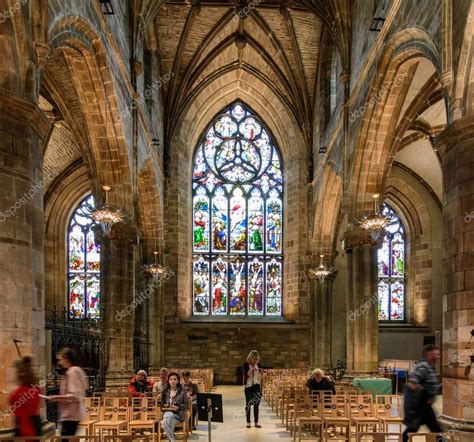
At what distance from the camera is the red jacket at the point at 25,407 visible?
664 centimetres

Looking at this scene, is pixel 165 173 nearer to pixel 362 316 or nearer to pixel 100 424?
pixel 362 316

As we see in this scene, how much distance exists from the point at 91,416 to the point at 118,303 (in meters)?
6.32

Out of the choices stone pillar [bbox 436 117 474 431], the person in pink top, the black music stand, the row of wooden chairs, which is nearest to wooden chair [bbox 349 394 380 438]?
stone pillar [bbox 436 117 474 431]

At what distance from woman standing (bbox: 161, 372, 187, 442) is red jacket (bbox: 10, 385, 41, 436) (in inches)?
143

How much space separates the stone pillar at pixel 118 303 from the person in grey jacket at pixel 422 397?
33.6 ft

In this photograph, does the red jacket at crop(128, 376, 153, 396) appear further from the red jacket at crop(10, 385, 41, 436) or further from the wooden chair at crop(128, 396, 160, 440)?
the red jacket at crop(10, 385, 41, 436)

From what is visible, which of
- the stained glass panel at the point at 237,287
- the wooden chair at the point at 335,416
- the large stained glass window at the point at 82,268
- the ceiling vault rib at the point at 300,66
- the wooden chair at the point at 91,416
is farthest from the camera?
the large stained glass window at the point at 82,268

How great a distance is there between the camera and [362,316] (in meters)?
17.4

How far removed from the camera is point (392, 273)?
29297 mm

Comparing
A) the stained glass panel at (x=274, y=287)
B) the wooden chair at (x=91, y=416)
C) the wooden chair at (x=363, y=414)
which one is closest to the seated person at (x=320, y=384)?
the wooden chair at (x=363, y=414)

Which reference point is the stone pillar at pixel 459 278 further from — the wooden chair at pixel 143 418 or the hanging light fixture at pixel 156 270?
the hanging light fixture at pixel 156 270

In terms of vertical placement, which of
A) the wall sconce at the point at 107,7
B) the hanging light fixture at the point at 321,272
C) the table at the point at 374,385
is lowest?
the table at the point at 374,385

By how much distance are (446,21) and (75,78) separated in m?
8.46

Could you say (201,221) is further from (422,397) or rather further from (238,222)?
(422,397)
